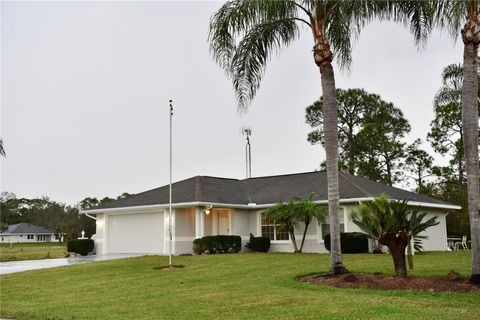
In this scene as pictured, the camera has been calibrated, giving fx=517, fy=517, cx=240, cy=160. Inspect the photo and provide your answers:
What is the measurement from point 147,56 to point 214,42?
9633 mm

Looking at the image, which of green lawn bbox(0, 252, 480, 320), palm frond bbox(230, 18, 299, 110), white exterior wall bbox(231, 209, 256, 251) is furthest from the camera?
white exterior wall bbox(231, 209, 256, 251)

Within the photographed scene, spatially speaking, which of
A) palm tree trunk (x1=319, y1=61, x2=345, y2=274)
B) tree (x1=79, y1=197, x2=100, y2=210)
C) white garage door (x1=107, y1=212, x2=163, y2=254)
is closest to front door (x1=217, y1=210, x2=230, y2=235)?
white garage door (x1=107, y1=212, x2=163, y2=254)

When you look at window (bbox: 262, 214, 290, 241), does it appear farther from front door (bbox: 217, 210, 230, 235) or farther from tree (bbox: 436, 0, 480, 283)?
tree (bbox: 436, 0, 480, 283)

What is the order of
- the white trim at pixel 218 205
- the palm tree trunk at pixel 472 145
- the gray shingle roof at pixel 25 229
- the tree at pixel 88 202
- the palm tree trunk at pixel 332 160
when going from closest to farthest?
the palm tree trunk at pixel 472 145 < the palm tree trunk at pixel 332 160 < the white trim at pixel 218 205 < the tree at pixel 88 202 < the gray shingle roof at pixel 25 229

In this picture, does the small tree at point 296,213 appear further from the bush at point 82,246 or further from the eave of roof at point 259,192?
the bush at point 82,246

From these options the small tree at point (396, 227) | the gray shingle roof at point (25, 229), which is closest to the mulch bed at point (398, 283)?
the small tree at point (396, 227)

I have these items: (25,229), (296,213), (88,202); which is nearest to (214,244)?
(296,213)

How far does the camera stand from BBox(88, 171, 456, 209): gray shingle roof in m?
25.9

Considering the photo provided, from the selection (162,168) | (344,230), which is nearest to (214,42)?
(344,230)

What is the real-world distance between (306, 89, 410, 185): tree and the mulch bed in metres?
29.7

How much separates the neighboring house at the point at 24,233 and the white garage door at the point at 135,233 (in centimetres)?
5942

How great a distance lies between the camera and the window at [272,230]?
1043 inches

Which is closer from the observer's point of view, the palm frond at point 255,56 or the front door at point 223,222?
the palm frond at point 255,56

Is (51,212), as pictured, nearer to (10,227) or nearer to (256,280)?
(10,227)
